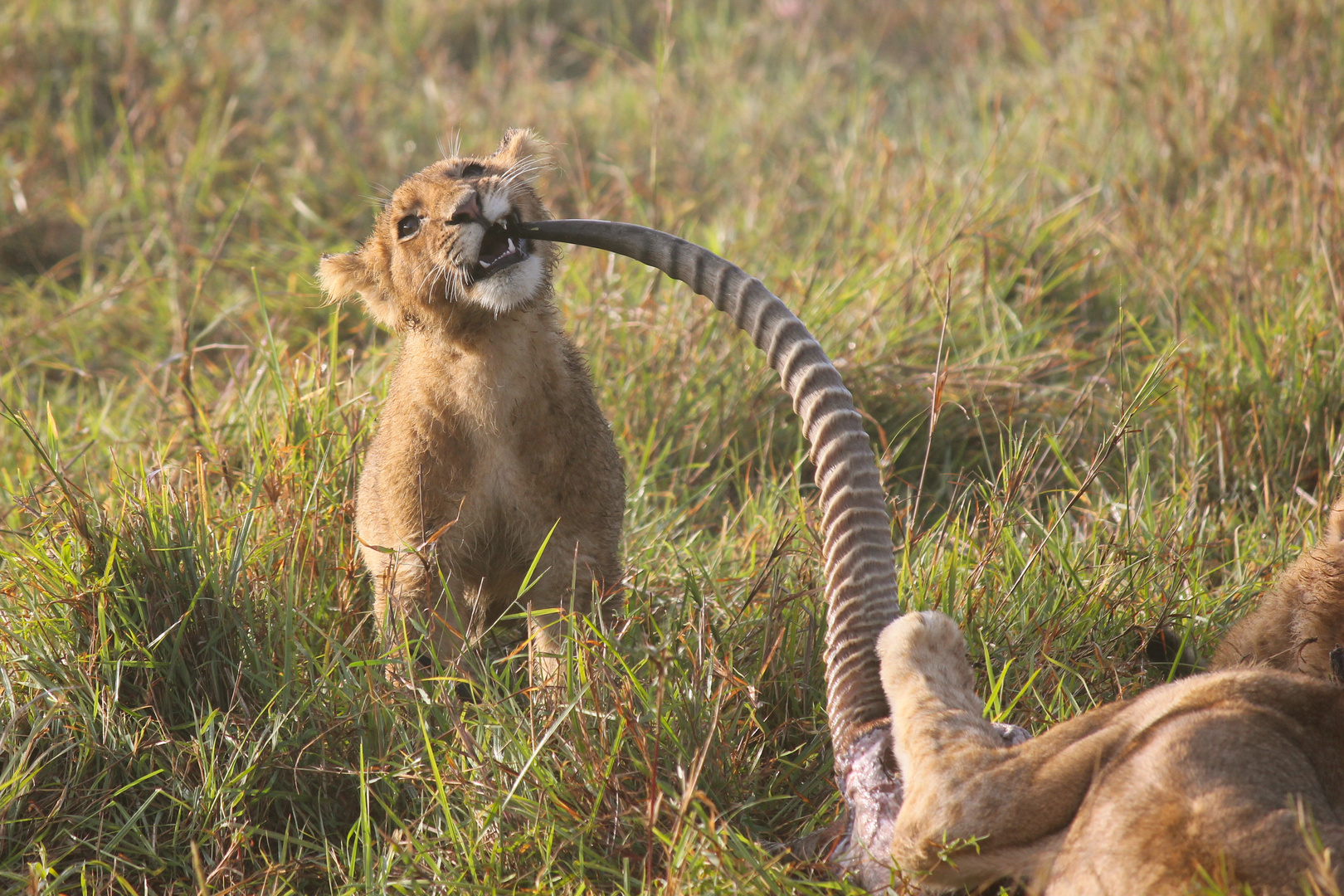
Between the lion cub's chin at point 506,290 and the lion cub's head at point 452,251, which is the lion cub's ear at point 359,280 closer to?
the lion cub's head at point 452,251

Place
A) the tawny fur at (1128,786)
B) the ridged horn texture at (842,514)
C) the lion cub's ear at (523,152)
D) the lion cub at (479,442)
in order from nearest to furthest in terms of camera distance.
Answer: the tawny fur at (1128,786) < the ridged horn texture at (842,514) < the lion cub at (479,442) < the lion cub's ear at (523,152)

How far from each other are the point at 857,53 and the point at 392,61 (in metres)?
3.21

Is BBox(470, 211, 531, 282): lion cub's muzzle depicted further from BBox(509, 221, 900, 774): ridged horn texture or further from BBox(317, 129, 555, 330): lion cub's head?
BBox(509, 221, 900, 774): ridged horn texture

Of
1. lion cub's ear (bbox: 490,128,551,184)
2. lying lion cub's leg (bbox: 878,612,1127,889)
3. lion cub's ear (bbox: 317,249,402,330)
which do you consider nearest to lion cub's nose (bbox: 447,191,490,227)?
lion cub's ear (bbox: 490,128,551,184)

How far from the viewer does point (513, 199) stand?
3295mm

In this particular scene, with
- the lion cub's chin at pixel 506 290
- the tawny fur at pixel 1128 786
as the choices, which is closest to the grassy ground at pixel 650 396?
the tawny fur at pixel 1128 786

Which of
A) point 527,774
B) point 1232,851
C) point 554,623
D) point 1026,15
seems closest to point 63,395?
point 554,623

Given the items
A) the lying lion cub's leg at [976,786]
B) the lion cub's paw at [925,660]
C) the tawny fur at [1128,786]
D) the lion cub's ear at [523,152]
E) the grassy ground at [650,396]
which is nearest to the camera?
the tawny fur at [1128,786]

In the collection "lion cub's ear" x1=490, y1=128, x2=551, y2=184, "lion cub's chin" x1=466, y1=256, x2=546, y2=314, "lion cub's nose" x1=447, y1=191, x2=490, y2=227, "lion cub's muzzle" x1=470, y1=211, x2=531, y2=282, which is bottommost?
"lion cub's chin" x1=466, y1=256, x2=546, y2=314

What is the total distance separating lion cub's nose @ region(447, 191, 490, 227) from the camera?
3.13m

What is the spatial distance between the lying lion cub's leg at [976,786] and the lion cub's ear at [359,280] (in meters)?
1.93

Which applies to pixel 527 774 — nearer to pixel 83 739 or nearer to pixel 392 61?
pixel 83 739

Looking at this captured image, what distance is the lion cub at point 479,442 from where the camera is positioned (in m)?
3.17

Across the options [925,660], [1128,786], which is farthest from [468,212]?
[1128,786]
